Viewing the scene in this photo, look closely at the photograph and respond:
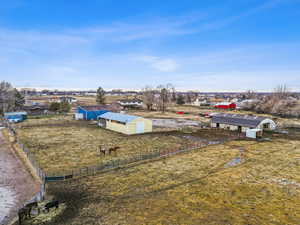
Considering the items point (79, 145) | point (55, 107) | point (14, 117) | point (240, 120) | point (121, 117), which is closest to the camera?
point (79, 145)

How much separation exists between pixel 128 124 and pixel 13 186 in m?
23.6

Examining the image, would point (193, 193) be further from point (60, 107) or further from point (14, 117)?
point (60, 107)

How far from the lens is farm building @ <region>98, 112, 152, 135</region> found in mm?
39531

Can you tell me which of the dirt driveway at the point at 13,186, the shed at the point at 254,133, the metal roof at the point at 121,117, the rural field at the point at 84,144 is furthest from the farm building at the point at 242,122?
the dirt driveway at the point at 13,186

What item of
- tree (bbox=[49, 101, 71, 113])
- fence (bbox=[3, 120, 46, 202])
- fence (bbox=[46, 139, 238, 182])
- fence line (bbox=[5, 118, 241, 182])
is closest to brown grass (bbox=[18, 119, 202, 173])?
Result: fence (bbox=[3, 120, 46, 202])

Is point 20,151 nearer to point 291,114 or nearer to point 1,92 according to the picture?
point 1,92

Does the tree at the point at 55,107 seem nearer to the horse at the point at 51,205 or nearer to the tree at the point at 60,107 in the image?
the tree at the point at 60,107

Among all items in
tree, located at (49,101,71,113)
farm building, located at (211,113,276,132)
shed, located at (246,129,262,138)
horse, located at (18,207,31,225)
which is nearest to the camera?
horse, located at (18,207,31,225)

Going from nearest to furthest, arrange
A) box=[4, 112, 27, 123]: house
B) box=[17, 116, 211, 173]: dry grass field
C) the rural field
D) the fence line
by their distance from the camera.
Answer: the fence line
box=[17, 116, 211, 173]: dry grass field
the rural field
box=[4, 112, 27, 123]: house

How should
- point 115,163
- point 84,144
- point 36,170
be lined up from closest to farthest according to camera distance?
point 36,170
point 115,163
point 84,144

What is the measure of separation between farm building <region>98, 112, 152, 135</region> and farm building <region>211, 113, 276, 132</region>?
17.7 metres

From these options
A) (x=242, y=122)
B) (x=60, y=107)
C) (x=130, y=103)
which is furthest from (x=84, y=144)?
(x=130, y=103)

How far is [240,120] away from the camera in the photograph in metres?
43.3

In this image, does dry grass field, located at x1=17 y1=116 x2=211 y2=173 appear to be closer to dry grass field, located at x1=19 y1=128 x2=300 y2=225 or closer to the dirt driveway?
the dirt driveway
